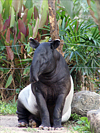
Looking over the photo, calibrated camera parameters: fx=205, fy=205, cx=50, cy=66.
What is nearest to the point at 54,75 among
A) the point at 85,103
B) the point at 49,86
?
the point at 49,86

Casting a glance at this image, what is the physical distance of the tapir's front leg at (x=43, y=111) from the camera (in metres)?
2.85

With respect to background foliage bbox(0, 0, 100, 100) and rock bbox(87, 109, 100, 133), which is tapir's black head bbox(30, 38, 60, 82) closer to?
rock bbox(87, 109, 100, 133)

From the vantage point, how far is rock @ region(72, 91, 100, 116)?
12.9 feet

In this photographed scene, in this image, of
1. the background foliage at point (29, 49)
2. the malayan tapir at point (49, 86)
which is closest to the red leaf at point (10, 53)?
the background foliage at point (29, 49)

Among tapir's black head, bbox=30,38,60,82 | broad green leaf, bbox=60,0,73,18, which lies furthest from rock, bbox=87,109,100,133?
broad green leaf, bbox=60,0,73,18

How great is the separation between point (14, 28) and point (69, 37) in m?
1.70

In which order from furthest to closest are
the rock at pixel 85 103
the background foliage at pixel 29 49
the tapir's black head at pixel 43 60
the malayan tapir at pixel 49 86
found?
1. the background foliage at pixel 29 49
2. the rock at pixel 85 103
3. the malayan tapir at pixel 49 86
4. the tapir's black head at pixel 43 60

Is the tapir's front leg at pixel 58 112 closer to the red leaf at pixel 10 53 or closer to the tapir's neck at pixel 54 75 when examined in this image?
the tapir's neck at pixel 54 75

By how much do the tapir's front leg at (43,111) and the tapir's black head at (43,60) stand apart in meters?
0.41

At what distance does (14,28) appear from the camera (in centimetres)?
623

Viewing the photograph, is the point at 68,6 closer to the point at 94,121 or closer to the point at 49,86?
the point at 49,86

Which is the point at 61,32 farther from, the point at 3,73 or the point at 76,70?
the point at 3,73

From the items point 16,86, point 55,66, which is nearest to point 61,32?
point 16,86

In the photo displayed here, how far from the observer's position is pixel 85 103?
3990mm
